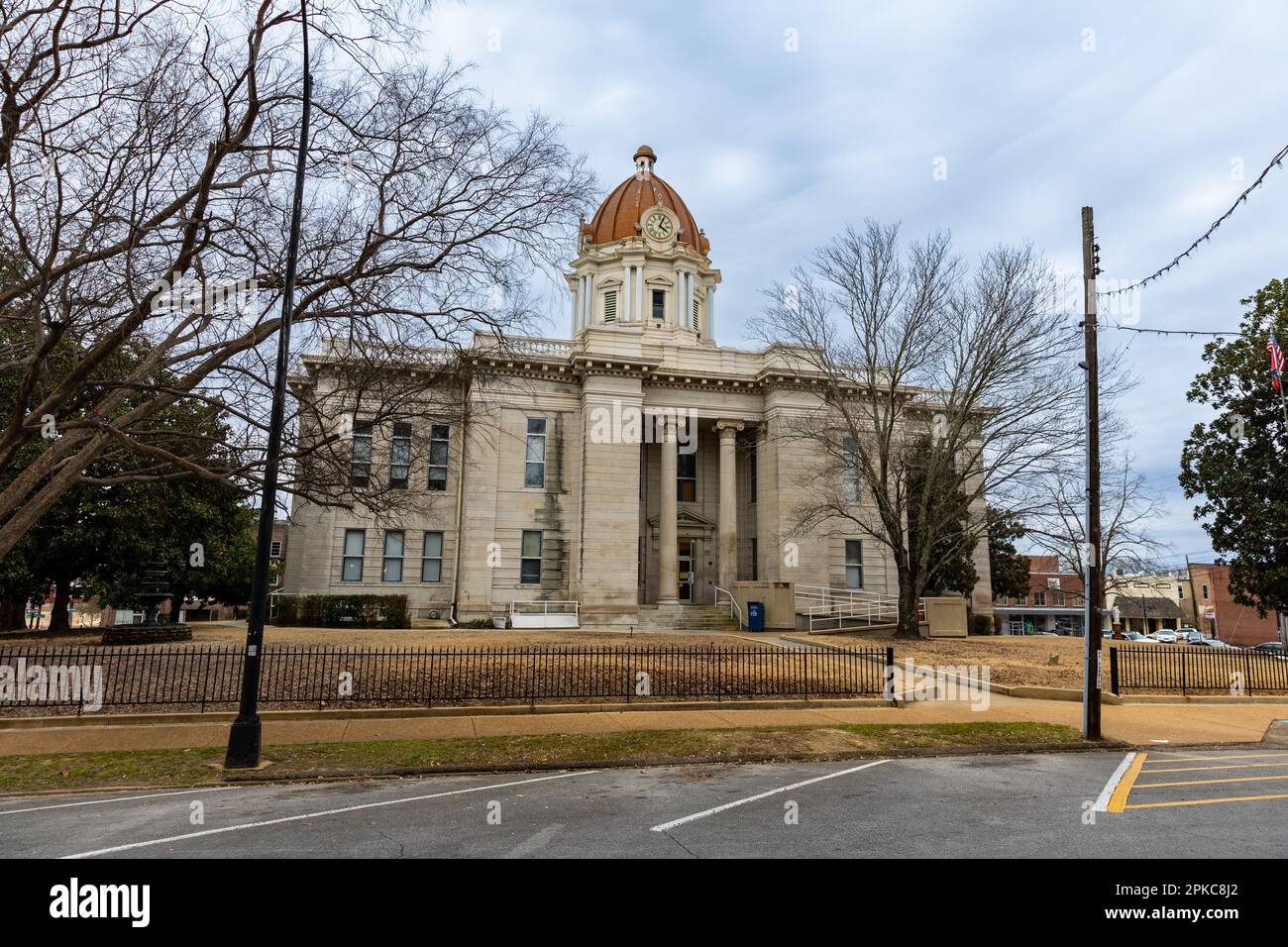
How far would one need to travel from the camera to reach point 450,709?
564 inches

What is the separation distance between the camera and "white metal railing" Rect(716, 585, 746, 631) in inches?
1255

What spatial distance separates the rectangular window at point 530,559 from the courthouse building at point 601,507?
5 cm

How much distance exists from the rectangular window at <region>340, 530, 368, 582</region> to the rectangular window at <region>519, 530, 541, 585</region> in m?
6.86

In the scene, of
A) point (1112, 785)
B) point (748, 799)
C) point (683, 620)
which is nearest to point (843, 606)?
point (683, 620)

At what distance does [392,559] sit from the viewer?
34062mm

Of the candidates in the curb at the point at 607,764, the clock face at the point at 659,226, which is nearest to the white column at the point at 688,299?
the clock face at the point at 659,226

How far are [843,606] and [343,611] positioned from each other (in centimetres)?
2092

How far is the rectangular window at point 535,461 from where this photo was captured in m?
35.2

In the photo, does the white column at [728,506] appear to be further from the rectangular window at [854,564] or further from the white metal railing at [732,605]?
the rectangular window at [854,564]

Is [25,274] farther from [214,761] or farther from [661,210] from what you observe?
[661,210]

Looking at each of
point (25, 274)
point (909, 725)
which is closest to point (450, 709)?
point (909, 725)

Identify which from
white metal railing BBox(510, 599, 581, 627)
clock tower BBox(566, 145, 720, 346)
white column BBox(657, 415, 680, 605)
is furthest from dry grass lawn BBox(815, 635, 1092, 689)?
clock tower BBox(566, 145, 720, 346)
